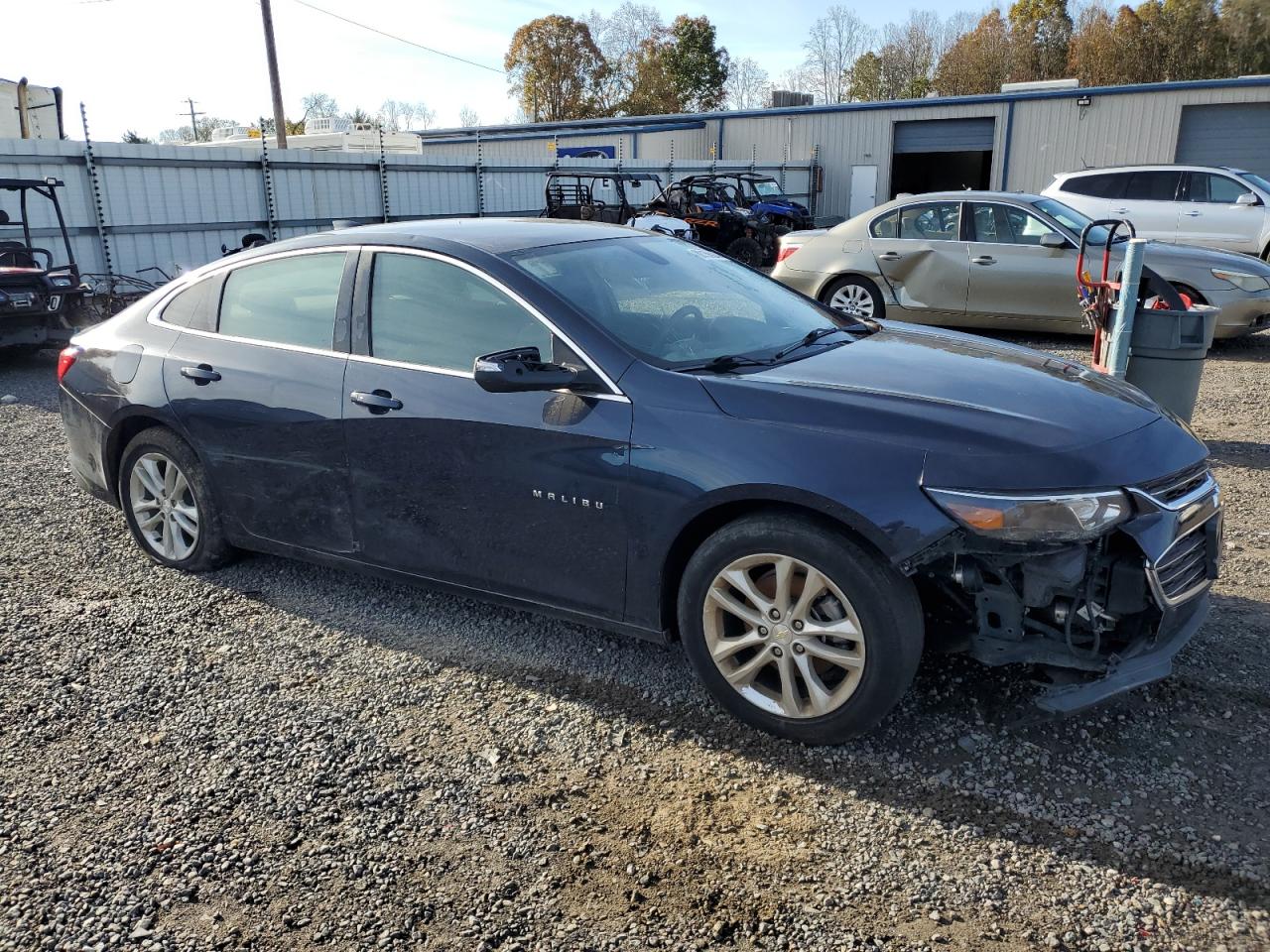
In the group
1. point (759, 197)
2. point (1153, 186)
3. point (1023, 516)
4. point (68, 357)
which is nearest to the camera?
point (1023, 516)

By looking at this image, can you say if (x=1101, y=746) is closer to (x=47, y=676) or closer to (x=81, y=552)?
(x=47, y=676)

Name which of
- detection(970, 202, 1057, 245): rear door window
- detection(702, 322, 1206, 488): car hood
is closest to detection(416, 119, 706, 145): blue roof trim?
detection(970, 202, 1057, 245): rear door window

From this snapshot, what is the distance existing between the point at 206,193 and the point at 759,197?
519 inches

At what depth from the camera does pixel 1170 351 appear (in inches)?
239

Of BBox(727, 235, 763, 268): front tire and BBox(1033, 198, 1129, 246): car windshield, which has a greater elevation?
BBox(1033, 198, 1129, 246): car windshield

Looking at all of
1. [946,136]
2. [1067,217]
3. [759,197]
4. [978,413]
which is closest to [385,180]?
[759,197]

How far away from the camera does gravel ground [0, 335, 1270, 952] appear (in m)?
2.45

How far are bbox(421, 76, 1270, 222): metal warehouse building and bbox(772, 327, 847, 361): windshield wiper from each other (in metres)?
17.7

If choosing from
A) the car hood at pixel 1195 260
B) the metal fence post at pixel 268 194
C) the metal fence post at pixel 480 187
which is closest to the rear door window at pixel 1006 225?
the car hood at pixel 1195 260

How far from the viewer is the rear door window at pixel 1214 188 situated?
45.3 ft

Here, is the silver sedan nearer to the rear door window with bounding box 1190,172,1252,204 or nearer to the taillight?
the rear door window with bounding box 1190,172,1252,204

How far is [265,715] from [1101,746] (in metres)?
2.81

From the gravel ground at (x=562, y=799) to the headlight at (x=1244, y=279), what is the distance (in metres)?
6.36

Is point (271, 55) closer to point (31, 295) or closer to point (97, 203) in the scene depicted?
point (97, 203)
